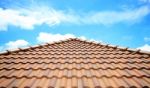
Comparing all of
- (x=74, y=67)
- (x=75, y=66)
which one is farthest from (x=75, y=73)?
(x=75, y=66)

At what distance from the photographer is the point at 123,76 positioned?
4.70 m

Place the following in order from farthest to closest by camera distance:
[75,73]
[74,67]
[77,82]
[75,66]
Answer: [75,66] < [74,67] < [75,73] < [77,82]

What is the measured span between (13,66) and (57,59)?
141cm

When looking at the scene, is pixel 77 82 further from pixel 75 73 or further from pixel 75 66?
pixel 75 66

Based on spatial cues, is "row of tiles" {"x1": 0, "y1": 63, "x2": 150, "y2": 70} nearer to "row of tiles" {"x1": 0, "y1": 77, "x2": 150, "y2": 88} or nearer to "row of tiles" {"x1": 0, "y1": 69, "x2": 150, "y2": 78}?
"row of tiles" {"x1": 0, "y1": 69, "x2": 150, "y2": 78}

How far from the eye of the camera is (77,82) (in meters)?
4.30

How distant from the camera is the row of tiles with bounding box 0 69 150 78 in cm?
475

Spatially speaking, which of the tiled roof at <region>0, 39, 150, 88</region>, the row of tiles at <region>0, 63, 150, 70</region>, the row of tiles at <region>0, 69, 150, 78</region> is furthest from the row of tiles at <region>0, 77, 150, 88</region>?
the row of tiles at <region>0, 63, 150, 70</region>

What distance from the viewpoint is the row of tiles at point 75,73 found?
187 inches

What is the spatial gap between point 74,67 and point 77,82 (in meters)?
1.08

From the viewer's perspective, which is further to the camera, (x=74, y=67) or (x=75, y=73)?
(x=74, y=67)

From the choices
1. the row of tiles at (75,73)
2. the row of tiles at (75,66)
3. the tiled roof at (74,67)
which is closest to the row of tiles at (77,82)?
the tiled roof at (74,67)

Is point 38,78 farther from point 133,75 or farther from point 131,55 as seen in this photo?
point 131,55

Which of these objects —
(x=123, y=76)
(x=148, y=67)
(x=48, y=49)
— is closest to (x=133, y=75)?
(x=123, y=76)
